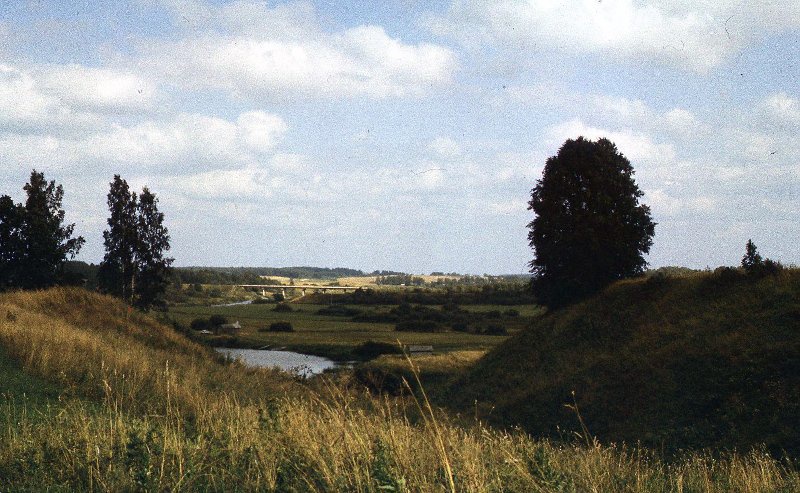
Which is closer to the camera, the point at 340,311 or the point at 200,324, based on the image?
the point at 200,324

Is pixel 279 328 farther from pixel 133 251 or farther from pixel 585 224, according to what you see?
pixel 585 224

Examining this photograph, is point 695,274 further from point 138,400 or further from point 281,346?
point 281,346

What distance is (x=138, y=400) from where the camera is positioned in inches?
568

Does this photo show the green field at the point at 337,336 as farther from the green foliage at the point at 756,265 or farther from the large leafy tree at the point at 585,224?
the green foliage at the point at 756,265

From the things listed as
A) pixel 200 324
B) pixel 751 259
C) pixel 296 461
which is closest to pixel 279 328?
pixel 200 324

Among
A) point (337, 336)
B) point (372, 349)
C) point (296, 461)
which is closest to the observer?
point (296, 461)

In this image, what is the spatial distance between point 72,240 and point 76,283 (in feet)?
11.1

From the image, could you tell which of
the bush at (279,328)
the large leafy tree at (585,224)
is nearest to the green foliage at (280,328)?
the bush at (279,328)

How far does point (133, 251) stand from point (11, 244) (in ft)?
37.8

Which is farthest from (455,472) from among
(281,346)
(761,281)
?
(281,346)

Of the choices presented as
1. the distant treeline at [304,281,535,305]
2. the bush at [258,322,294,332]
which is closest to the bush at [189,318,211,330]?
the bush at [258,322,294,332]

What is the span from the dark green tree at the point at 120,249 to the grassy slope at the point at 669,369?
38271 millimetres

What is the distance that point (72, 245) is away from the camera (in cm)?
5462

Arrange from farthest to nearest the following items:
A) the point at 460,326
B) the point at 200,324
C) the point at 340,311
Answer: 1. the point at 340,311
2. the point at 460,326
3. the point at 200,324
